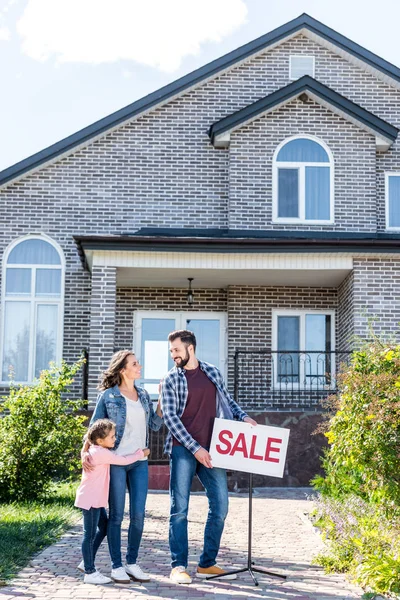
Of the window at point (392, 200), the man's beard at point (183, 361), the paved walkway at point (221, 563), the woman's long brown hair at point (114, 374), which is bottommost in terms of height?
the paved walkway at point (221, 563)

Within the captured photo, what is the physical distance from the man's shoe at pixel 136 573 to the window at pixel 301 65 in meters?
13.4

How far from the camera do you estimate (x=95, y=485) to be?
21.7 feet

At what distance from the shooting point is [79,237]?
14250 millimetres

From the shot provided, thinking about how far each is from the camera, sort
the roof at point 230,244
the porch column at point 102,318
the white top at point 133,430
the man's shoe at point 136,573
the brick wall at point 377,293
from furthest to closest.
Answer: the brick wall at point 377,293 < the porch column at point 102,318 < the roof at point 230,244 < the white top at point 133,430 < the man's shoe at point 136,573

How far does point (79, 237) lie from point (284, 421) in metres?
4.32

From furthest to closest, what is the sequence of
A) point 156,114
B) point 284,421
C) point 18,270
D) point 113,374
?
point 156,114
point 18,270
point 284,421
point 113,374

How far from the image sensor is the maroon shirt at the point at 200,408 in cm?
687

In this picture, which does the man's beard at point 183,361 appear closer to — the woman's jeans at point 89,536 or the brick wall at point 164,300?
the woman's jeans at point 89,536

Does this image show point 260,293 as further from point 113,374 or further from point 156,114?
point 113,374

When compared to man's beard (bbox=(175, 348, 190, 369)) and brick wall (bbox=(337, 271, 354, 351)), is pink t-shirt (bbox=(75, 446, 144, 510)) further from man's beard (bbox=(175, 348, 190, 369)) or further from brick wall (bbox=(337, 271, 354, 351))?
brick wall (bbox=(337, 271, 354, 351))

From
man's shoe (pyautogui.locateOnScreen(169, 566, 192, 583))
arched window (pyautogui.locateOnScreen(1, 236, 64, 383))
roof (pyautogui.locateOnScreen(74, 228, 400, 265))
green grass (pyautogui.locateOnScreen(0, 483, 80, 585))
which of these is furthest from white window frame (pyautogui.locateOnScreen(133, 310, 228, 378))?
man's shoe (pyautogui.locateOnScreen(169, 566, 192, 583))

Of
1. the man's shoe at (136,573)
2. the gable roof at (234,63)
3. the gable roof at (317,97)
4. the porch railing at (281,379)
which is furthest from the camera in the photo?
the gable roof at (234,63)

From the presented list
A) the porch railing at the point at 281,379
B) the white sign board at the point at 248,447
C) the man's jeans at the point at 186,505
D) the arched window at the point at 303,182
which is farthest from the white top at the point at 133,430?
the arched window at the point at 303,182

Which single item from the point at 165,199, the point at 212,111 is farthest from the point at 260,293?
the point at 212,111
